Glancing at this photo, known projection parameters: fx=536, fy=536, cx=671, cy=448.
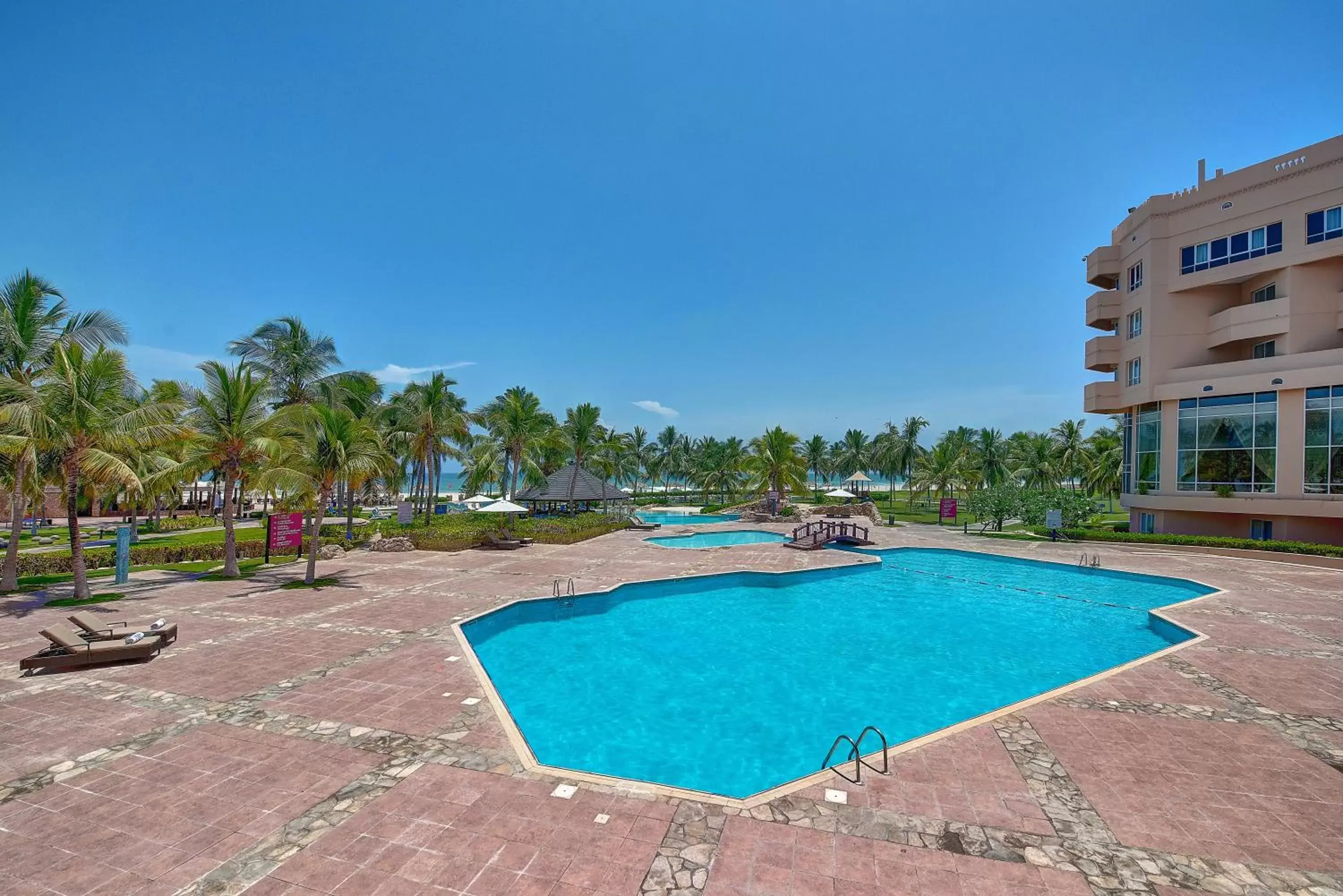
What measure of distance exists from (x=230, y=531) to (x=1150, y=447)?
42.6m

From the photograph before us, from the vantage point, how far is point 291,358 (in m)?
27.7

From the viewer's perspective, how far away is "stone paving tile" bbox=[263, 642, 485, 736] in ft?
25.3

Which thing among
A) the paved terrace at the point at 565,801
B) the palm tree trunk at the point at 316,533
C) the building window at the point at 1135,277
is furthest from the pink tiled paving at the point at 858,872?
the building window at the point at 1135,277

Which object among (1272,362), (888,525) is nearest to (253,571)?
(888,525)

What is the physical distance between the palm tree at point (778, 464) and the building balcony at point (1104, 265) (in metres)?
21.0

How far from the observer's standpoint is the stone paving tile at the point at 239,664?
8.88 metres

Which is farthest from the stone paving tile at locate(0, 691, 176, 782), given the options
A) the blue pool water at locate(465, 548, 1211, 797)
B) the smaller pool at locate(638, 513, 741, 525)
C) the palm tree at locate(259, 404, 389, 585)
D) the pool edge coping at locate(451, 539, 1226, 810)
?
the smaller pool at locate(638, 513, 741, 525)

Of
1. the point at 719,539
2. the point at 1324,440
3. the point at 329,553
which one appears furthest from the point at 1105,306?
the point at 329,553

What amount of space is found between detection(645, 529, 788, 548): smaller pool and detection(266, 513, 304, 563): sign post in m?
16.2

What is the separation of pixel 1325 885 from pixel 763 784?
5.52 meters

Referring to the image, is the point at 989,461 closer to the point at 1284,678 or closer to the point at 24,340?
the point at 1284,678

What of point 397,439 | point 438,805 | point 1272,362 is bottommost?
point 438,805

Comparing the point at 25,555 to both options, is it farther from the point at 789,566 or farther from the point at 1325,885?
the point at 1325,885

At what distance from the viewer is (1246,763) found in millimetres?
6691
